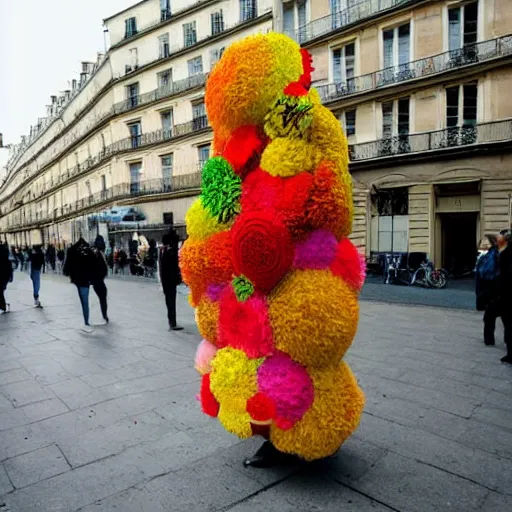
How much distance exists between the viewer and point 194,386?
4320mm

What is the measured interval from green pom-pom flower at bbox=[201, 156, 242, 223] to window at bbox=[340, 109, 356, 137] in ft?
58.6

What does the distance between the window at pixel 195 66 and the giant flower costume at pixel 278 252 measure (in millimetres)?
26717

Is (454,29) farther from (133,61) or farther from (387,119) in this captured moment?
(133,61)

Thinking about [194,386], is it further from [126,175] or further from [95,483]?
[126,175]

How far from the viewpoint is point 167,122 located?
94.1ft


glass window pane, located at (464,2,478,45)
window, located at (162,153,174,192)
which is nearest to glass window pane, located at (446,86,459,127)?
glass window pane, located at (464,2,478,45)

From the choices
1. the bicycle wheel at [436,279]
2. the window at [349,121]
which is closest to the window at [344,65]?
the window at [349,121]

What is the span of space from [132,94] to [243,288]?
31785mm

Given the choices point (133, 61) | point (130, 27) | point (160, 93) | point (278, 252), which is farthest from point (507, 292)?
point (130, 27)

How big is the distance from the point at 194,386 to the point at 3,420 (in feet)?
5.64

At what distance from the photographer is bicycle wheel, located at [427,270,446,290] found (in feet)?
42.1

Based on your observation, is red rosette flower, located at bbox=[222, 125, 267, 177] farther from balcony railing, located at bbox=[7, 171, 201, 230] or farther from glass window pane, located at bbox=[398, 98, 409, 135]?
balcony railing, located at bbox=[7, 171, 201, 230]

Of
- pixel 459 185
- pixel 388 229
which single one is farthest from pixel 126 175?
pixel 459 185

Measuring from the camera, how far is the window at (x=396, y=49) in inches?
685
